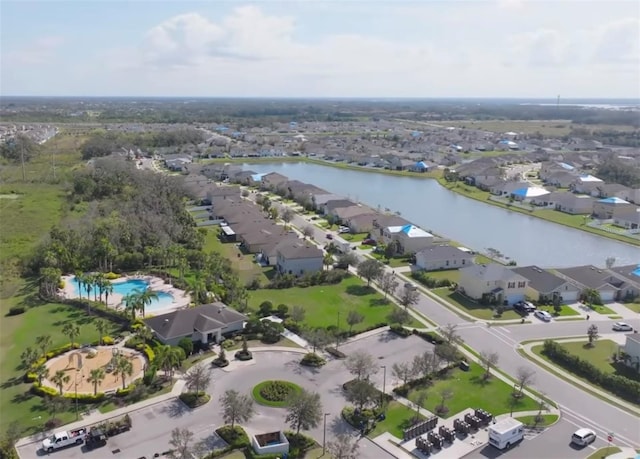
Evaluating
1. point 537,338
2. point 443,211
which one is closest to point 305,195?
point 443,211

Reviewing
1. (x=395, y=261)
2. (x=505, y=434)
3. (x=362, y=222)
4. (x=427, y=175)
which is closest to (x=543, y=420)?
(x=505, y=434)

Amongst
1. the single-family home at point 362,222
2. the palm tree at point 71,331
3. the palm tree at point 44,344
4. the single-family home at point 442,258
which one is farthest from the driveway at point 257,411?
the single-family home at point 362,222

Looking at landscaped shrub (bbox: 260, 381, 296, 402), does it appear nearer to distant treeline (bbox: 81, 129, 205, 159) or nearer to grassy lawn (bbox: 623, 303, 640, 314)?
grassy lawn (bbox: 623, 303, 640, 314)

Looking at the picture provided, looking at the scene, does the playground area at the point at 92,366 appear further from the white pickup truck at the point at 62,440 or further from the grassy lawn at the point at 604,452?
the grassy lawn at the point at 604,452

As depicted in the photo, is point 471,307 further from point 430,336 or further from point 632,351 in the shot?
point 632,351

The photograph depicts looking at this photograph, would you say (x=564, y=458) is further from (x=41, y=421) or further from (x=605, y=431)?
(x=41, y=421)

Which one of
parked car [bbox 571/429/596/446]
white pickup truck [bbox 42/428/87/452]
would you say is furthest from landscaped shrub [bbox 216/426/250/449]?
parked car [bbox 571/429/596/446]
